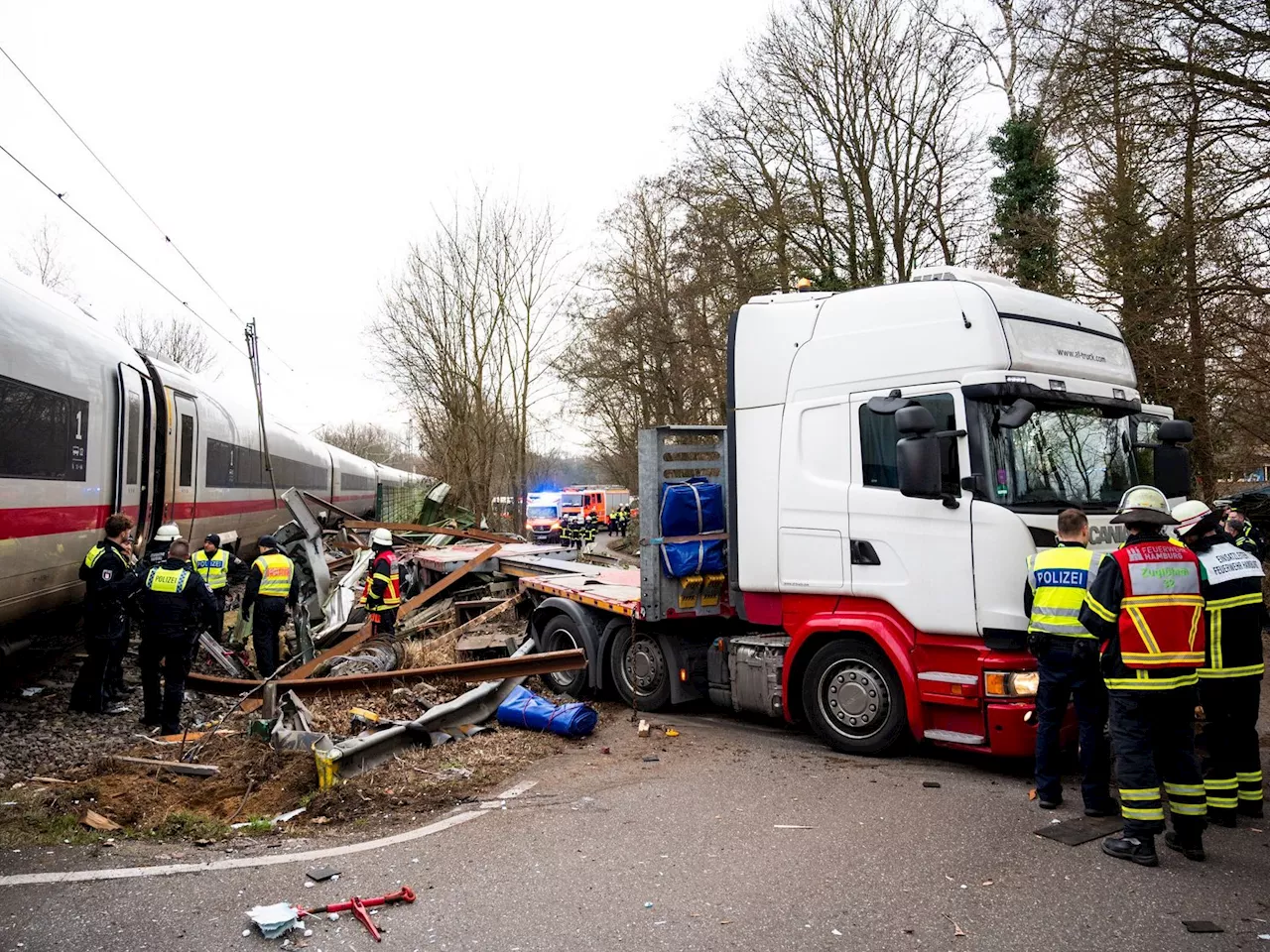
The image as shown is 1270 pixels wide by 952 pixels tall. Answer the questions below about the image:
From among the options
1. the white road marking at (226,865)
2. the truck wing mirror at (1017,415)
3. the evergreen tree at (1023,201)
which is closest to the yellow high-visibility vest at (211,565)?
the white road marking at (226,865)

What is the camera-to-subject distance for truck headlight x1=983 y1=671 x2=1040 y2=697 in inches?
219

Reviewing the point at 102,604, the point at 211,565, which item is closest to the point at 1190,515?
the point at 102,604

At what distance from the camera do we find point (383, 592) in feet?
34.0

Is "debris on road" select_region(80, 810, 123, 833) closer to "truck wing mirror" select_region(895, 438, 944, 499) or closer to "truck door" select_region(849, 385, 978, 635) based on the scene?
"truck door" select_region(849, 385, 978, 635)

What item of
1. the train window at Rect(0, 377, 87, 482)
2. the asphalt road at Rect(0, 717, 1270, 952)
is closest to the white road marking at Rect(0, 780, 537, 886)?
the asphalt road at Rect(0, 717, 1270, 952)

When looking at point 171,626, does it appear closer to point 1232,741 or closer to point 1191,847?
point 1191,847

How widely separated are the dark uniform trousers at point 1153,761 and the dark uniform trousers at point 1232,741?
0.57 m

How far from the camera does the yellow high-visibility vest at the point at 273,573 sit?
10.1m

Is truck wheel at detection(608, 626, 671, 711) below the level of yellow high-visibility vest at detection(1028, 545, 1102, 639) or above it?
below

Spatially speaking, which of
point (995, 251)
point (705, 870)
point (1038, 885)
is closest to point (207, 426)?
point (705, 870)

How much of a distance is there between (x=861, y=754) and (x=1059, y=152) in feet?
36.2

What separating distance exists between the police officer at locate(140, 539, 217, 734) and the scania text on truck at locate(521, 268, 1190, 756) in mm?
3651

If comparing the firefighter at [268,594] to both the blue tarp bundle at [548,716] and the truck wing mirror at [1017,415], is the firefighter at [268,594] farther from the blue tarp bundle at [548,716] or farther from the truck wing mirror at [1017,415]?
the truck wing mirror at [1017,415]

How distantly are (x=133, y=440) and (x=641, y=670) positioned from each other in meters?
6.34
